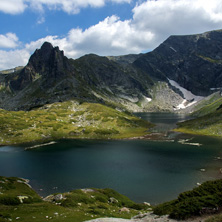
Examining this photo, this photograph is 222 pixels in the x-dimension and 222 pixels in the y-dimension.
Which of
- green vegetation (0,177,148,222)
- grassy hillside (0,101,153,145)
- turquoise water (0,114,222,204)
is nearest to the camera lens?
green vegetation (0,177,148,222)

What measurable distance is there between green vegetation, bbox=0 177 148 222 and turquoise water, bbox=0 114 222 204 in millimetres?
11057

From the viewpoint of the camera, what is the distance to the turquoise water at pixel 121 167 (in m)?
65.3

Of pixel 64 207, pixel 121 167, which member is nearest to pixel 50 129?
pixel 121 167

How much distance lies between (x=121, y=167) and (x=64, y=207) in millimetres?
50364

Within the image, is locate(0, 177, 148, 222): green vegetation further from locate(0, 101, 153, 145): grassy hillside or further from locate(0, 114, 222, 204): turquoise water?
locate(0, 101, 153, 145): grassy hillside

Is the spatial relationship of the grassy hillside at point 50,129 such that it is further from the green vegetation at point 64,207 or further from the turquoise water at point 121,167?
the green vegetation at point 64,207

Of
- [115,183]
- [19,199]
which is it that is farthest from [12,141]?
[19,199]

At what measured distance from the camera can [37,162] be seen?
315 feet

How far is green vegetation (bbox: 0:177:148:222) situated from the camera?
28.8m

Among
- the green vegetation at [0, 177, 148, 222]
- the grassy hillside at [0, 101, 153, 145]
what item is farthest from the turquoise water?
the grassy hillside at [0, 101, 153, 145]

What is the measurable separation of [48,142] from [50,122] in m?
46.2

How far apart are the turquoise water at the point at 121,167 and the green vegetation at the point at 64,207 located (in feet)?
36.3

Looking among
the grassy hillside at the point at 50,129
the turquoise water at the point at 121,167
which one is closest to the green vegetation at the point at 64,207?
the turquoise water at the point at 121,167

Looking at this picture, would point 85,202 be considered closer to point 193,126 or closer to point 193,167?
point 193,167
